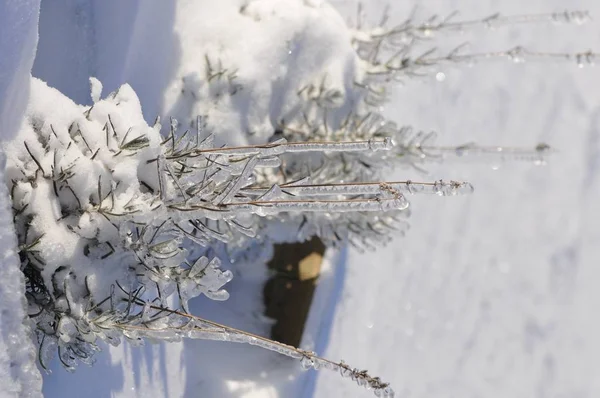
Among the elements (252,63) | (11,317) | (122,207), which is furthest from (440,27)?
(11,317)

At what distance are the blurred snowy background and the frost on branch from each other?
2.37m

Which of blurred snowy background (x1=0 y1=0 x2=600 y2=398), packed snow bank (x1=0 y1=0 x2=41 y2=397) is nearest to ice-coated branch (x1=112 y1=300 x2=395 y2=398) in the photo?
packed snow bank (x1=0 y1=0 x2=41 y2=397)

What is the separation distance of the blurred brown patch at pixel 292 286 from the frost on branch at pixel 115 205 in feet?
8.60

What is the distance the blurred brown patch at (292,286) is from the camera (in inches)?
192

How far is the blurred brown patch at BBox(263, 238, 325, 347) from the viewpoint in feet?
16.0

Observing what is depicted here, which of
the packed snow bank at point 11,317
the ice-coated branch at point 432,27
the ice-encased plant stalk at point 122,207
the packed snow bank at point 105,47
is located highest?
the ice-coated branch at point 432,27

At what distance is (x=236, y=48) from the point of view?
10.7ft

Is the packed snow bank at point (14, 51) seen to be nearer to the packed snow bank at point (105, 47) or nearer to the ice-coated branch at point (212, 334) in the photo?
the ice-coated branch at point (212, 334)

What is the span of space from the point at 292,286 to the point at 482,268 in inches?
59.0

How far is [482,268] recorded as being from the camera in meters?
5.08

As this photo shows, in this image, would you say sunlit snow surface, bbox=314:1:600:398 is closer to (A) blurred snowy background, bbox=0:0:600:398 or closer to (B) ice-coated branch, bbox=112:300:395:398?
(A) blurred snowy background, bbox=0:0:600:398

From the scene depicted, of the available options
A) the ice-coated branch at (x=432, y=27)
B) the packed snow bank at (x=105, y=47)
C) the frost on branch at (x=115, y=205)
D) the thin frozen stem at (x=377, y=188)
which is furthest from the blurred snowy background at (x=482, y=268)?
the thin frozen stem at (x=377, y=188)

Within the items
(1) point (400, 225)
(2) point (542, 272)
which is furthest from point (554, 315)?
(1) point (400, 225)

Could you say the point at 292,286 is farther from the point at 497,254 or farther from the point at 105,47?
the point at 105,47
